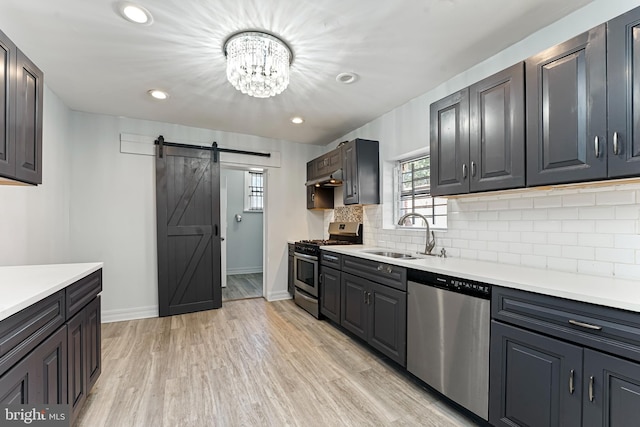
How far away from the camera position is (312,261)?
148 inches

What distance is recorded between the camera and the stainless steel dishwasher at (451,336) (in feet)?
5.60

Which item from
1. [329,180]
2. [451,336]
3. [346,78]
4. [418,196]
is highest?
[346,78]

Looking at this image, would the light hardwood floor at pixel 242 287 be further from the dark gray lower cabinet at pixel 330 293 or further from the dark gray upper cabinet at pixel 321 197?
the dark gray upper cabinet at pixel 321 197

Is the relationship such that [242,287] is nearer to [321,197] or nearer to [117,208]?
[321,197]

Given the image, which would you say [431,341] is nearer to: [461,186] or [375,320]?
[375,320]

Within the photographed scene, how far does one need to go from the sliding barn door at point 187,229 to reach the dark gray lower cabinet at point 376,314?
2.00 meters

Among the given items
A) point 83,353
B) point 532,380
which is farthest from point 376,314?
point 83,353

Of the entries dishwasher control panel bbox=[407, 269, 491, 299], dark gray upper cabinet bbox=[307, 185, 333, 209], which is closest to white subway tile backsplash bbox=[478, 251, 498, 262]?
dishwasher control panel bbox=[407, 269, 491, 299]

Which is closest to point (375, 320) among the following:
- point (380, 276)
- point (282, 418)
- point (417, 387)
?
point (380, 276)

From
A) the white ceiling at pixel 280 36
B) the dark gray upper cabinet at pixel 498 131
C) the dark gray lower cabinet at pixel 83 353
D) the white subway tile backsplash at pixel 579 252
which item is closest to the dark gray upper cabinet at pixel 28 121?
the white ceiling at pixel 280 36

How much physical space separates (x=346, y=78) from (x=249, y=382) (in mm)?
2674

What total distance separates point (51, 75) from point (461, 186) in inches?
143

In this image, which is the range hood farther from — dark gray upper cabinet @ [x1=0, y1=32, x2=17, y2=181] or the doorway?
dark gray upper cabinet @ [x1=0, y1=32, x2=17, y2=181]

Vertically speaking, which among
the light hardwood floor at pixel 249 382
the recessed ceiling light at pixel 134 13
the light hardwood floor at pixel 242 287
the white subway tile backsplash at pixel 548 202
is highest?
the recessed ceiling light at pixel 134 13
